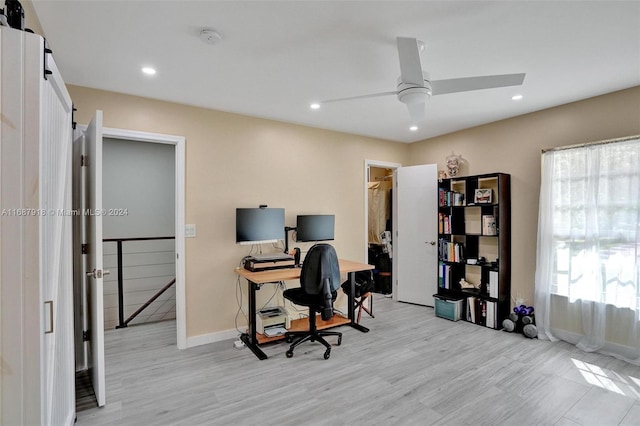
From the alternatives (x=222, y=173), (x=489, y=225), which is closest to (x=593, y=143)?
(x=489, y=225)

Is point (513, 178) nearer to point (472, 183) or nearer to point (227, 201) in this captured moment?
point (472, 183)

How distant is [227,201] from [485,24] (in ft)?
9.42

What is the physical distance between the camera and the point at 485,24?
2.01m

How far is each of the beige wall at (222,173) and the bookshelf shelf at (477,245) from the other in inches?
70.1

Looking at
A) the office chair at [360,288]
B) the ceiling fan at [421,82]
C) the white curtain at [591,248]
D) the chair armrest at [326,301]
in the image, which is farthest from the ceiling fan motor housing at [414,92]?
the office chair at [360,288]

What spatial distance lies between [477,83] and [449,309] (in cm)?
300

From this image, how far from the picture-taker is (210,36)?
2.07m

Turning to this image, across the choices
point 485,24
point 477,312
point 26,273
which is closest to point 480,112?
point 485,24

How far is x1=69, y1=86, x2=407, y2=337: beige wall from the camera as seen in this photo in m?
3.16

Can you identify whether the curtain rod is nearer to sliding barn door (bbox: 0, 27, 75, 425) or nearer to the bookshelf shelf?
the bookshelf shelf

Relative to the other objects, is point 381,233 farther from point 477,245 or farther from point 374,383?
point 374,383

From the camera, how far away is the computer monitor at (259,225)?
137 inches

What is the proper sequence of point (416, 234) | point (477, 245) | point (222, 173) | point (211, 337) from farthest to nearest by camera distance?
point (416, 234) → point (477, 245) → point (222, 173) → point (211, 337)
